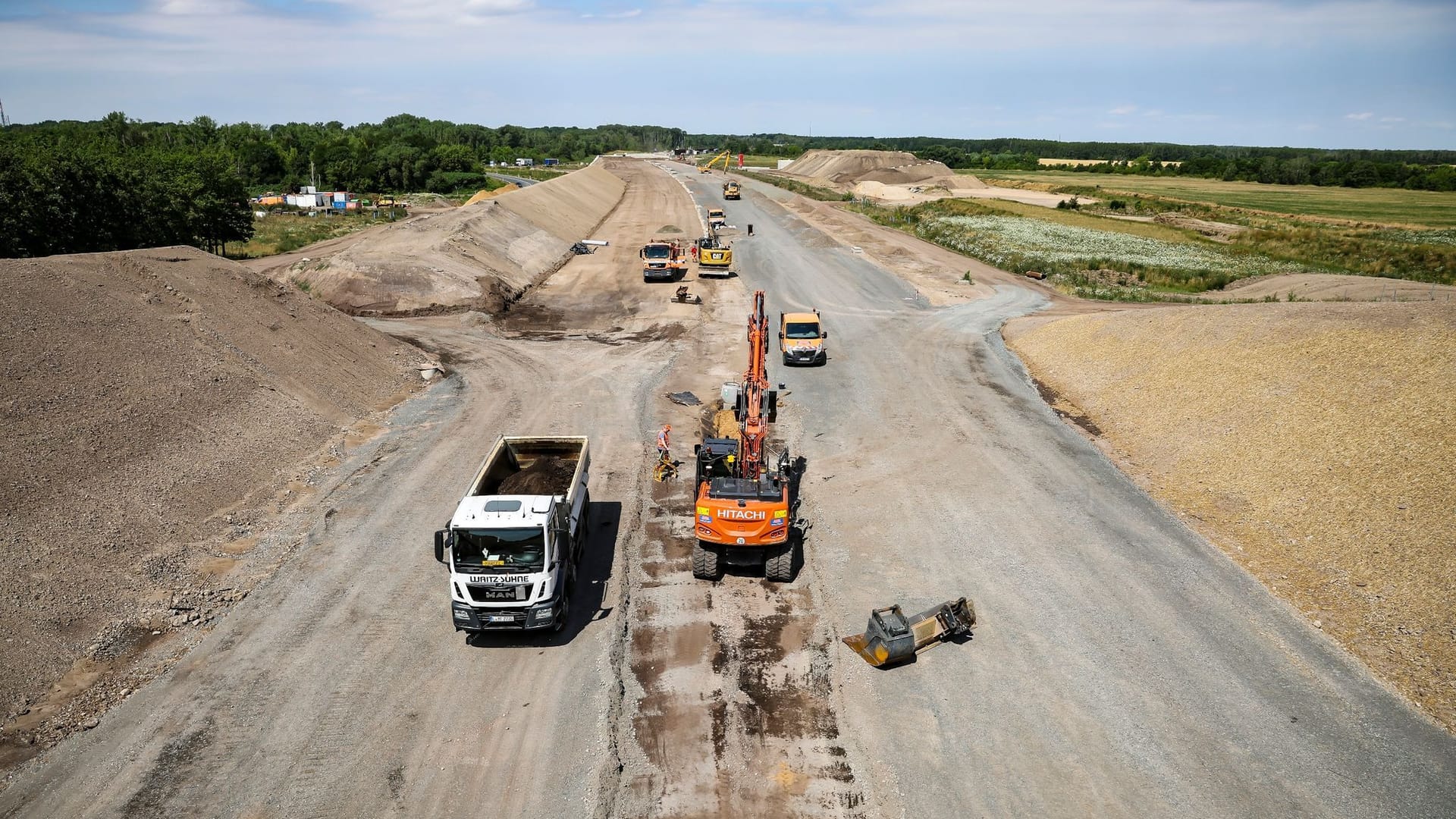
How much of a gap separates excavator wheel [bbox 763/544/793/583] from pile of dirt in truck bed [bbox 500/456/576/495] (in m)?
4.75

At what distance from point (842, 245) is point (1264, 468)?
46971 millimetres

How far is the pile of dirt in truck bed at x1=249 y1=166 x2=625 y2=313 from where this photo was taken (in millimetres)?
43812

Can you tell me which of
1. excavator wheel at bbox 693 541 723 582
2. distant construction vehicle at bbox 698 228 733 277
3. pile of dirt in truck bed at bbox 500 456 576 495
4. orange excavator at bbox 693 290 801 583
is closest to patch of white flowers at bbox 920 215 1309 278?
distant construction vehicle at bbox 698 228 733 277

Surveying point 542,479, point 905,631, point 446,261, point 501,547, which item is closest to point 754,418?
point 542,479

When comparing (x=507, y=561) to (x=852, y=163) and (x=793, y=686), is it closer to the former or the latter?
(x=793, y=686)

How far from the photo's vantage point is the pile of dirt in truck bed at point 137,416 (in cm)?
1616

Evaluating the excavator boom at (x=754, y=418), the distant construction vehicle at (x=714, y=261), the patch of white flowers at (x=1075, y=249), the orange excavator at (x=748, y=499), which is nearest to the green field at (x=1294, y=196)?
the patch of white flowers at (x=1075, y=249)

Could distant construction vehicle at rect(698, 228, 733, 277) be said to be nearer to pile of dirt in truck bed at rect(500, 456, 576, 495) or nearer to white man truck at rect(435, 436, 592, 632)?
pile of dirt in truck bed at rect(500, 456, 576, 495)

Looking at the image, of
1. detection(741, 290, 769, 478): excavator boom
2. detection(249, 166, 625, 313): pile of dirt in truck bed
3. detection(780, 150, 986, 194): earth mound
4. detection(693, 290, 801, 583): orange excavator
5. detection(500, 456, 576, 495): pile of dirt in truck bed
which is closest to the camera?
detection(693, 290, 801, 583): orange excavator

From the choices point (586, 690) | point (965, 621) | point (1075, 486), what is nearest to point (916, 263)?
point (1075, 486)

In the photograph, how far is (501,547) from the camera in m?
15.2

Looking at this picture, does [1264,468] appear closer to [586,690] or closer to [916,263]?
[586,690]

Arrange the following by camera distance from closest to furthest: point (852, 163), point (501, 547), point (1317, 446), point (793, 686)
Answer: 1. point (793, 686)
2. point (501, 547)
3. point (1317, 446)
4. point (852, 163)

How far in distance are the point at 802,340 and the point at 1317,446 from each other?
18.4m
